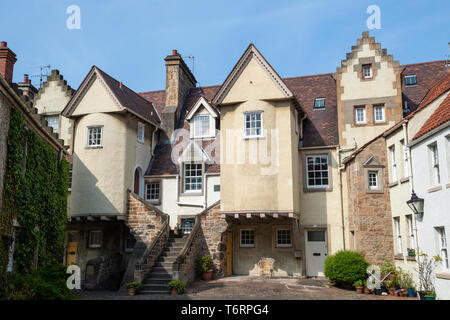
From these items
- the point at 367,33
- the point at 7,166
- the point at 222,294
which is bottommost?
the point at 222,294

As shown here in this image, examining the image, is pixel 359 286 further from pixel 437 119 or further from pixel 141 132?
pixel 141 132

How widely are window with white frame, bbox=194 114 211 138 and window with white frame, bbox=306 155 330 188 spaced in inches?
247

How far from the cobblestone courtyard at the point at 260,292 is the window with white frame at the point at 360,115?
876cm

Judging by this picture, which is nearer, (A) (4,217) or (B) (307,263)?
(A) (4,217)

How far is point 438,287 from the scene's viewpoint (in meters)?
14.5

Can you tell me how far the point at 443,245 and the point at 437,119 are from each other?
426cm

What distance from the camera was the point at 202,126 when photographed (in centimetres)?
2606

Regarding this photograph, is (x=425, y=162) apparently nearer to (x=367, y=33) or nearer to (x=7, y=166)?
(x=367, y=33)

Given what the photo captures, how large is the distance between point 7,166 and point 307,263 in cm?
1510

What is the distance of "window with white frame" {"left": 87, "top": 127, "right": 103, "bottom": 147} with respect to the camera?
24438 mm

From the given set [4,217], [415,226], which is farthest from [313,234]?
[4,217]

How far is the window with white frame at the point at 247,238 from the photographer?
2342cm

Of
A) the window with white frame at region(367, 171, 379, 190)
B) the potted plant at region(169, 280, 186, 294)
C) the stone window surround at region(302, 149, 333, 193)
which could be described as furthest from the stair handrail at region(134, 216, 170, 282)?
the window with white frame at region(367, 171, 379, 190)

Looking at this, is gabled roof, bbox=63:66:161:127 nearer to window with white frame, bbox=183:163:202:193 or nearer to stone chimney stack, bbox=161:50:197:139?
stone chimney stack, bbox=161:50:197:139
